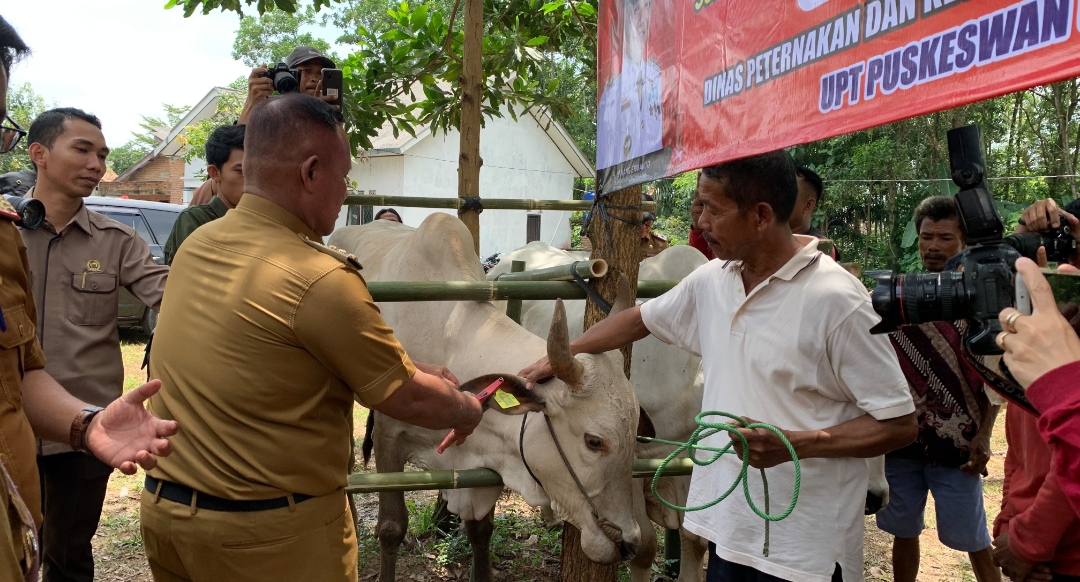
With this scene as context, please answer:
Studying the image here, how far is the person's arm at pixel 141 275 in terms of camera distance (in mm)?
3355

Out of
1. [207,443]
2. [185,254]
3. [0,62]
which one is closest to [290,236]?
[185,254]

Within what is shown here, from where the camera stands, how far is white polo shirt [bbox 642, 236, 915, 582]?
229 centimetres

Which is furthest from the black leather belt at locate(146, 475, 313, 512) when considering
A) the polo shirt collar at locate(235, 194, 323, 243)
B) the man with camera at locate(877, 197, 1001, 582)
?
the man with camera at locate(877, 197, 1001, 582)

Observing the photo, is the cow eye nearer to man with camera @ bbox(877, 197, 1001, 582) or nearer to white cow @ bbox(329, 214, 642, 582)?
white cow @ bbox(329, 214, 642, 582)

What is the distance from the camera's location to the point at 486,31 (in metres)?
7.42

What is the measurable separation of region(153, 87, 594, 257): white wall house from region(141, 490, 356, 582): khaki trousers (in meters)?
18.3

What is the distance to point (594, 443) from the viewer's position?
3293mm

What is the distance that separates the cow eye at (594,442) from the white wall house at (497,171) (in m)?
17.5

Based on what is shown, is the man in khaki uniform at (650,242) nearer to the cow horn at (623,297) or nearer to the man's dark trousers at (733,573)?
the cow horn at (623,297)

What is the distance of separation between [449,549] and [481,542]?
951mm

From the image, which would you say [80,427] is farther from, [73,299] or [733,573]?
[733,573]

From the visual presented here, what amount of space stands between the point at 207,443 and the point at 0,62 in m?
1.05

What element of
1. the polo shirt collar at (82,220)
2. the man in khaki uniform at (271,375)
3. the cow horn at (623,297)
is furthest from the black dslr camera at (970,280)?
the polo shirt collar at (82,220)

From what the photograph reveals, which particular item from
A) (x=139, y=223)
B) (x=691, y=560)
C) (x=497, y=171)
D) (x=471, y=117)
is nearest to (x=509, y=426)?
(x=691, y=560)
